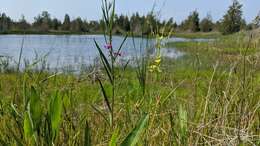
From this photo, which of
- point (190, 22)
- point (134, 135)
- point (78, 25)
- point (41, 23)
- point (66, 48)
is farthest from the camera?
point (190, 22)

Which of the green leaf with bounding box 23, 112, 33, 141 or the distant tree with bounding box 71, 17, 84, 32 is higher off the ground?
the distant tree with bounding box 71, 17, 84, 32

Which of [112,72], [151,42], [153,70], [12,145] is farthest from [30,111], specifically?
[153,70]

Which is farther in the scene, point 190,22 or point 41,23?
point 190,22

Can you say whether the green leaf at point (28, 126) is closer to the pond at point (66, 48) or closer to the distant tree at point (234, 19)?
the pond at point (66, 48)

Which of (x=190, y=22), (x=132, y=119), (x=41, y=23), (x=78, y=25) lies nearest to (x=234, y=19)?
(x=132, y=119)

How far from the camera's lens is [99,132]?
2.23 metres

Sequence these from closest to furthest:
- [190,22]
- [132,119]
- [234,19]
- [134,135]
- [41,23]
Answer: [134,135]
[132,119]
[234,19]
[41,23]
[190,22]

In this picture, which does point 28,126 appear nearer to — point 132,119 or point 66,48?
point 132,119

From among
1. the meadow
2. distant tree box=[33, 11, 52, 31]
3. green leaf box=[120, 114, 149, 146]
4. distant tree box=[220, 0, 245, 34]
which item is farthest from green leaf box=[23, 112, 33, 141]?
distant tree box=[33, 11, 52, 31]

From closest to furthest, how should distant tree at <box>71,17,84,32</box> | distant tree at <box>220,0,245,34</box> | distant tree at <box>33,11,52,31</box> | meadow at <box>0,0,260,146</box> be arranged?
meadow at <box>0,0,260,146</box> → distant tree at <box>220,0,245,34</box> → distant tree at <box>71,17,84,32</box> → distant tree at <box>33,11,52,31</box>

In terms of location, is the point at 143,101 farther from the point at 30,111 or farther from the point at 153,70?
the point at 30,111

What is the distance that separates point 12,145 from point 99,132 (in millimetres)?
551

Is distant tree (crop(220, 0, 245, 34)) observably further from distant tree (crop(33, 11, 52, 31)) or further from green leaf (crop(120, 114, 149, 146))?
distant tree (crop(33, 11, 52, 31))

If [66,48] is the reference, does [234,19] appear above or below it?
above
